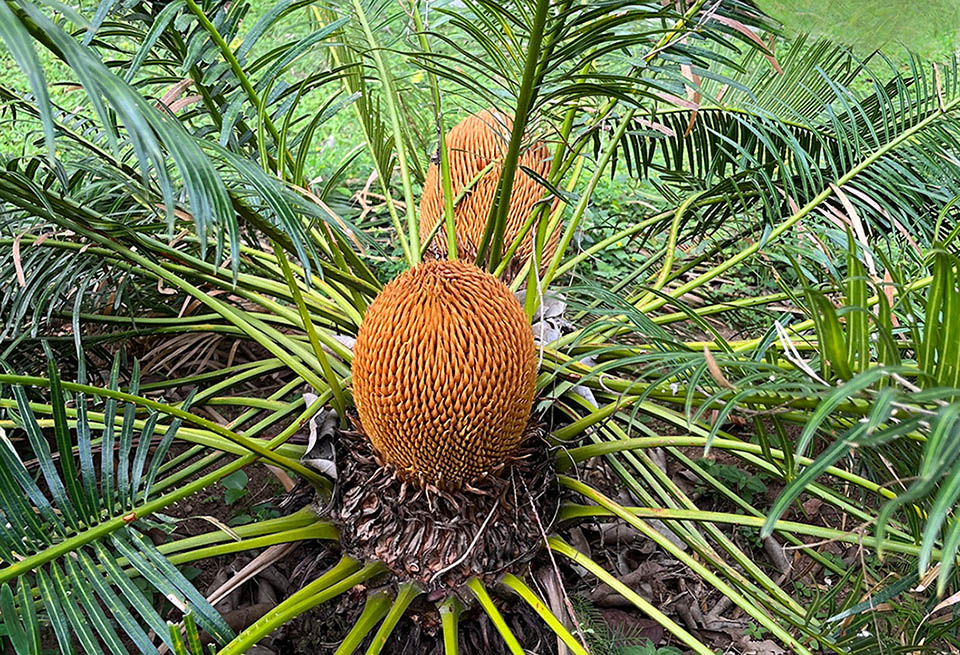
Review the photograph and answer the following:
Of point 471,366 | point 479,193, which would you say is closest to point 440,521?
point 471,366

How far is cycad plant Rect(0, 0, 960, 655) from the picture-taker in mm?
795

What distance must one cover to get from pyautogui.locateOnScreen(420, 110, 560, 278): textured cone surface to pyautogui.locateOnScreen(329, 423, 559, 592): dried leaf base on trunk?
58 centimetres

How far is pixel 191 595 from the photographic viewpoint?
88 cm

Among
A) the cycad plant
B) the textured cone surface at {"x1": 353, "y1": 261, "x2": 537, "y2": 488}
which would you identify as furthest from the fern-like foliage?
the textured cone surface at {"x1": 353, "y1": 261, "x2": 537, "y2": 488}

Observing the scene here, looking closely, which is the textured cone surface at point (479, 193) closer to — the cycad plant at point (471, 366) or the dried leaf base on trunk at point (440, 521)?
the cycad plant at point (471, 366)

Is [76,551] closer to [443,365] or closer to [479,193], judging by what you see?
[443,365]

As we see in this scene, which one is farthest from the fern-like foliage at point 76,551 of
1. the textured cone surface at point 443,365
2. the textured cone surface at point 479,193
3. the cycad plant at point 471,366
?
the textured cone surface at point 479,193

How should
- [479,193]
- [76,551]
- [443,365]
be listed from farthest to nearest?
[479,193] < [443,365] < [76,551]

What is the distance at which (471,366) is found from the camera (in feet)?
3.46

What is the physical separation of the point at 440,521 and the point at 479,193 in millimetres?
773

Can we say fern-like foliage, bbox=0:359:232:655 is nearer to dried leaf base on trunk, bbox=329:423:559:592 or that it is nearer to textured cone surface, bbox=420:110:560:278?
dried leaf base on trunk, bbox=329:423:559:592

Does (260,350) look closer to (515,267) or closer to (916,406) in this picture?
(515,267)

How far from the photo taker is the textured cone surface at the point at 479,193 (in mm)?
1685

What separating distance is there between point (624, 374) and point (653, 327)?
22.3 inches
